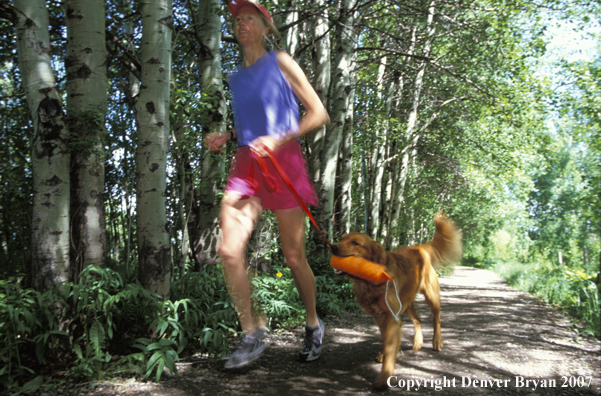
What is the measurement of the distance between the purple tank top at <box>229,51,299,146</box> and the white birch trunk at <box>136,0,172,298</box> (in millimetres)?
947

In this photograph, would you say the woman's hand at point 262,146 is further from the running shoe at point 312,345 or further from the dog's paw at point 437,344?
the dog's paw at point 437,344

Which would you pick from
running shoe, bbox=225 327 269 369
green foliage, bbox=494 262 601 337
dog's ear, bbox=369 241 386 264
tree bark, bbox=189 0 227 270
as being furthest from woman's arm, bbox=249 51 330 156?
green foliage, bbox=494 262 601 337

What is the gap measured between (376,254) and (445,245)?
1356 millimetres

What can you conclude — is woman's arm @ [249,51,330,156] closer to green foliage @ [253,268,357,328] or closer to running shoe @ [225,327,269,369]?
running shoe @ [225,327,269,369]

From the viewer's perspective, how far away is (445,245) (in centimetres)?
408

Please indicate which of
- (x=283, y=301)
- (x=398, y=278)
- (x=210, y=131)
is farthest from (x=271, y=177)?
(x=210, y=131)

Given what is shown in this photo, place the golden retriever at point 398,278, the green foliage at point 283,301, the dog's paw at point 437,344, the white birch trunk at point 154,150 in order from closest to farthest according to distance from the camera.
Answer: the golden retriever at point 398,278 → the white birch trunk at point 154,150 → the dog's paw at point 437,344 → the green foliage at point 283,301

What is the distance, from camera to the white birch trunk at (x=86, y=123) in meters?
3.18

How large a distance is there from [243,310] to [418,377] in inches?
55.1

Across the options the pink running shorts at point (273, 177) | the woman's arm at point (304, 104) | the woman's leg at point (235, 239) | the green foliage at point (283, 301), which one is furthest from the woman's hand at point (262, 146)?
the green foliage at point (283, 301)

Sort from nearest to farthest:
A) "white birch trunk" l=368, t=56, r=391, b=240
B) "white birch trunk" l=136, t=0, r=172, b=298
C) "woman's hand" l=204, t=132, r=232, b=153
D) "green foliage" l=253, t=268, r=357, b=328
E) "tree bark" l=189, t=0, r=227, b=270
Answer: "woman's hand" l=204, t=132, r=232, b=153 → "white birch trunk" l=136, t=0, r=172, b=298 → "green foliage" l=253, t=268, r=357, b=328 → "tree bark" l=189, t=0, r=227, b=270 → "white birch trunk" l=368, t=56, r=391, b=240

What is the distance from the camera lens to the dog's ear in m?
3.05

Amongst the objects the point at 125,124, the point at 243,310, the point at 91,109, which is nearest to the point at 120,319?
the point at 243,310

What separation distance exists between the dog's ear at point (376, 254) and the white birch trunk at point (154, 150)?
170 cm
